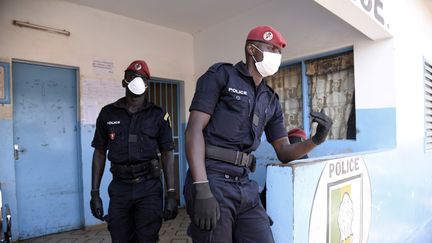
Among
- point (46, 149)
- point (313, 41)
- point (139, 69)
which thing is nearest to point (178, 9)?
point (313, 41)

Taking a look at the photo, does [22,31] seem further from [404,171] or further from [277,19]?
[404,171]

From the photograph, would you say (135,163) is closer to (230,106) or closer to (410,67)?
(230,106)

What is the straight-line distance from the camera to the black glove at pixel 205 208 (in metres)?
1.29

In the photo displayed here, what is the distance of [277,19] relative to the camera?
410cm

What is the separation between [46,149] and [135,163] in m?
2.20

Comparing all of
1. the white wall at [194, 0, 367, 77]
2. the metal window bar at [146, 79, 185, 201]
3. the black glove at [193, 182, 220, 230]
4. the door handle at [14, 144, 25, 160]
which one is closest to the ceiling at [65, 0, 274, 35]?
the white wall at [194, 0, 367, 77]

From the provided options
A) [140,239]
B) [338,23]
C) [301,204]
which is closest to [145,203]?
[140,239]

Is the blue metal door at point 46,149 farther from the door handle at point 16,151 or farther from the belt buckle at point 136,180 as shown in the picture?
the belt buckle at point 136,180

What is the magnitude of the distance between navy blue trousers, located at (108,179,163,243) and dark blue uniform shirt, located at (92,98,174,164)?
8.0 inches

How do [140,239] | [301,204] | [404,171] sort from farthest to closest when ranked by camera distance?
[404,171] < [140,239] < [301,204]

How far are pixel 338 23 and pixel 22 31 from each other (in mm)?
3610

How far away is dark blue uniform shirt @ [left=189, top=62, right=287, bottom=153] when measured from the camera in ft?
4.77

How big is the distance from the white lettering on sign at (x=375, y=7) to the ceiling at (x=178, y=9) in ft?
5.55

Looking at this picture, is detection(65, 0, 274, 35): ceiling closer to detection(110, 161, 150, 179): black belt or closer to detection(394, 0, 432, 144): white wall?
detection(394, 0, 432, 144): white wall
